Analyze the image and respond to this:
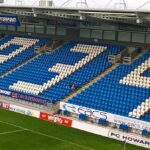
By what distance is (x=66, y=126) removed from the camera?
3189 cm

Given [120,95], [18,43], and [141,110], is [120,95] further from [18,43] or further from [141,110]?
[18,43]

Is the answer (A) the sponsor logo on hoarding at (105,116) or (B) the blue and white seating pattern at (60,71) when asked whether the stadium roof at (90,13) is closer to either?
(B) the blue and white seating pattern at (60,71)

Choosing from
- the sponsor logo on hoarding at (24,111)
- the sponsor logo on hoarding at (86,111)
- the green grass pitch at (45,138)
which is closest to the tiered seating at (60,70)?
the sponsor logo on hoarding at (24,111)

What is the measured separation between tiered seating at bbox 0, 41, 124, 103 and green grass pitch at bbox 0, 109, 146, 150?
450 cm

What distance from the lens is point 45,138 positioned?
28.8 metres

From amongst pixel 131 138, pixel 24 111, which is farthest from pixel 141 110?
pixel 24 111

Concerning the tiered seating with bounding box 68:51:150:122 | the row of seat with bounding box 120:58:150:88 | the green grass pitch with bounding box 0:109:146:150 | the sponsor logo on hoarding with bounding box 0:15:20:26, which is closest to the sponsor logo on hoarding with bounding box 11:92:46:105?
the tiered seating with bounding box 68:51:150:122

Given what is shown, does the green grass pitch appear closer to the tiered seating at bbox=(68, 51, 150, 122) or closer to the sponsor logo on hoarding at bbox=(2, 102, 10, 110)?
the tiered seating at bbox=(68, 51, 150, 122)

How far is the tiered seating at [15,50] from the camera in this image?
44.7 metres

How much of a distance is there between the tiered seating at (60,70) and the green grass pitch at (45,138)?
450 cm

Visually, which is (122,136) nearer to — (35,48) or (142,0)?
(142,0)

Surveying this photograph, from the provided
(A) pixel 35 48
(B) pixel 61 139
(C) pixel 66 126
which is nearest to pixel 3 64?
(A) pixel 35 48

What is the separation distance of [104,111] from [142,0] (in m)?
9.84

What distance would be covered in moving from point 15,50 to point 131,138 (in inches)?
872
